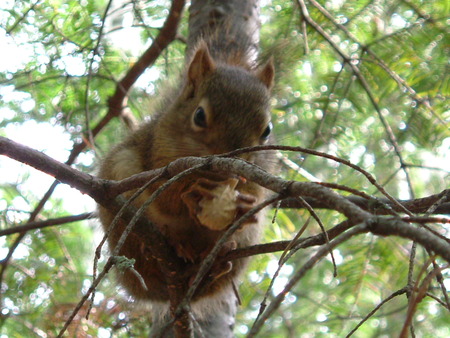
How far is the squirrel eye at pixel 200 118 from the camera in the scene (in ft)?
6.43

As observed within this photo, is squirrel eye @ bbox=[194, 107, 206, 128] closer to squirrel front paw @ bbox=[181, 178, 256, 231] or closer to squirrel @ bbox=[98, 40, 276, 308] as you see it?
squirrel @ bbox=[98, 40, 276, 308]

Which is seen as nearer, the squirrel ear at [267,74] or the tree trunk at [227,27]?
the squirrel ear at [267,74]

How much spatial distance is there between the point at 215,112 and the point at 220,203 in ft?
1.41

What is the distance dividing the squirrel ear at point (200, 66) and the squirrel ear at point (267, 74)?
206 mm

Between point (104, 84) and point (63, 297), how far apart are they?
3.95 feet

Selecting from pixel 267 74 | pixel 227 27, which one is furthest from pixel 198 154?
pixel 227 27

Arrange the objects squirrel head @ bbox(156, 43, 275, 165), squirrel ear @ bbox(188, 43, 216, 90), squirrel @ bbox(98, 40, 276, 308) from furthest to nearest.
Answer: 1. squirrel ear @ bbox(188, 43, 216, 90)
2. squirrel head @ bbox(156, 43, 275, 165)
3. squirrel @ bbox(98, 40, 276, 308)

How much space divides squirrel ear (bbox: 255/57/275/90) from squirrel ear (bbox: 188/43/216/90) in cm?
21

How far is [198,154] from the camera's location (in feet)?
6.29

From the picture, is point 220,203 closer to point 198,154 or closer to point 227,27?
point 198,154

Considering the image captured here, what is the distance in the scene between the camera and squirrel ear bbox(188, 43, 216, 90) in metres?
2.25

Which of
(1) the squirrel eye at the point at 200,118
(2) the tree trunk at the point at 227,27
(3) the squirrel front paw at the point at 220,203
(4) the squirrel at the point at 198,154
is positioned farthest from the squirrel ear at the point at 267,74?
(3) the squirrel front paw at the point at 220,203

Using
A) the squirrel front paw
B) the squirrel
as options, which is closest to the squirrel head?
the squirrel

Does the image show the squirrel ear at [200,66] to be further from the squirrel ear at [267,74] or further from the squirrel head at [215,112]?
the squirrel ear at [267,74]
